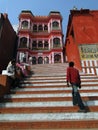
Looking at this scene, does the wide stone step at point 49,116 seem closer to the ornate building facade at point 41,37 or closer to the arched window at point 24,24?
the ornate building facade at point 41,37

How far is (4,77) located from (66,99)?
236cm

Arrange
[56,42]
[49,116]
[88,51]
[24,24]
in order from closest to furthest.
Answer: [49,116], [88,51], [56,42], [24,24]

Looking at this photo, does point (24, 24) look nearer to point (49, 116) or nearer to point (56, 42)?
point (56, 42)

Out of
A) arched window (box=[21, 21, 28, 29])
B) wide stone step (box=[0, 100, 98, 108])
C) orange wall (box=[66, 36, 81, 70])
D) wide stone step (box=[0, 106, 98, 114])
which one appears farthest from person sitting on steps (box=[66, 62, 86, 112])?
arched window (box=[21, 21, 28, 29])

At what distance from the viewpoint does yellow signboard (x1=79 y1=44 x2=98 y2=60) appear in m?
11.7

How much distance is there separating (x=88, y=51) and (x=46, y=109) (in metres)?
7.28

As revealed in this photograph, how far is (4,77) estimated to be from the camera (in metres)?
6.84

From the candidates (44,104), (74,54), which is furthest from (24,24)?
(44,104)

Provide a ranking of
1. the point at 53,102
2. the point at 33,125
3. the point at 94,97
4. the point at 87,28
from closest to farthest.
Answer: the point at 33,125 < the point at 53,102 < the point at 94,97 < the point at 87,28

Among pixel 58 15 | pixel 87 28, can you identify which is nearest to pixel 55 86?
pixel 87 28

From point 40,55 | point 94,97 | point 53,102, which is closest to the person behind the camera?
point 53,102

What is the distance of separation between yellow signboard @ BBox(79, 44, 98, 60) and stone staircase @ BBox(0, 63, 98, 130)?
4.48m

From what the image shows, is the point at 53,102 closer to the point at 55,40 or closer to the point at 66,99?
the point at 66,99

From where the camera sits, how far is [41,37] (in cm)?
3117
